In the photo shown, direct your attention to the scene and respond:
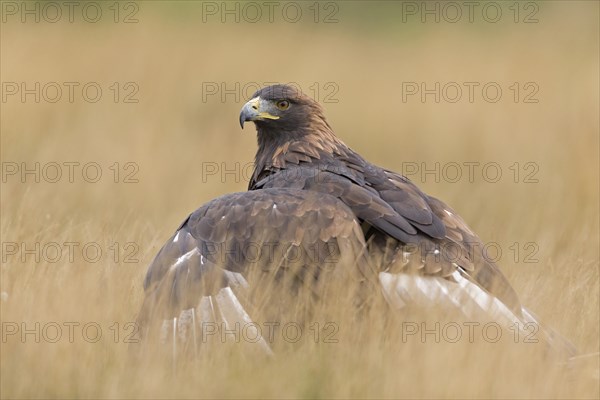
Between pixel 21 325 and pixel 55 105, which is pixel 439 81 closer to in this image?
pixel 55 105

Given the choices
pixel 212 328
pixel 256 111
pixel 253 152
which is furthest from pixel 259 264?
pixel 253 152

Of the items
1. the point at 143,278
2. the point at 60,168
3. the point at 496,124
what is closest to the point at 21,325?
the point at 143,278

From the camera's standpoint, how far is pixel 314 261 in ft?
19.7

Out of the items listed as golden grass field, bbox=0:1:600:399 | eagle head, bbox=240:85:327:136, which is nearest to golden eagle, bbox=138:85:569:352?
golden grass field, bbox=0:1:600:399

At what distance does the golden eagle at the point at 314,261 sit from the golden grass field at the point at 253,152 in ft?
0.95

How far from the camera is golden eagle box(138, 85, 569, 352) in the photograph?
593 cm

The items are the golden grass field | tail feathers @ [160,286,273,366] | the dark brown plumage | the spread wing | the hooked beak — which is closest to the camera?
the golden grass field

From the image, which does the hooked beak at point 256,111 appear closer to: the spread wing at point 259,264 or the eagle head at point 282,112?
the eagle head at point 282,112

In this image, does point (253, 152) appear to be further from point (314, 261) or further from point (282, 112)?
point (314, 261)

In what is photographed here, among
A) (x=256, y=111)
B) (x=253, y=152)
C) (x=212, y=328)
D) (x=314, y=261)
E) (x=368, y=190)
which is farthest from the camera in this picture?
(x=253, y=152)

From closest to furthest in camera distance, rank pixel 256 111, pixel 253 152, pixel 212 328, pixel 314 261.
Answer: pixel 212 328, pixel 314 261, pixel 256 111, pixel 253 152

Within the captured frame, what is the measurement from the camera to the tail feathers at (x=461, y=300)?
5977 mm

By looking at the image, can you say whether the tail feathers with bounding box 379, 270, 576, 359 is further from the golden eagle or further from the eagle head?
the eagle head

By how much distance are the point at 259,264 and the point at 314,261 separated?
27cm
